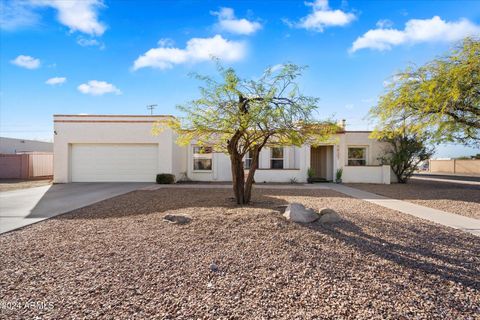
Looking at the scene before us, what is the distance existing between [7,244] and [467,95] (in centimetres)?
1375

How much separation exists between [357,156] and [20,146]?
37439mm

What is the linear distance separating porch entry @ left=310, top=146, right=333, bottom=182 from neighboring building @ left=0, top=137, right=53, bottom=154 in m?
33.1

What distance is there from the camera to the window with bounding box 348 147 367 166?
19125mm

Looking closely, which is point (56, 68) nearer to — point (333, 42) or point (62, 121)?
point (62, 121)

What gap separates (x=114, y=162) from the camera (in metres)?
16.3

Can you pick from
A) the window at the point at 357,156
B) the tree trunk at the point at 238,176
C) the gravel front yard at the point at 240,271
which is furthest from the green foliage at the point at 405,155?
the tree trunk at the point at 238,176

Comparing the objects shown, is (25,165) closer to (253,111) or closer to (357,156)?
(253,111)

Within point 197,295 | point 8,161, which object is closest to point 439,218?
point 197,295

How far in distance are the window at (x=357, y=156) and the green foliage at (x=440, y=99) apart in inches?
259

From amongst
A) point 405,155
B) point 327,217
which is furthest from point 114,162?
point 405,155

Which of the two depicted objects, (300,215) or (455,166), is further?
(455,166)

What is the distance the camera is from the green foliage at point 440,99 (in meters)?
8.70

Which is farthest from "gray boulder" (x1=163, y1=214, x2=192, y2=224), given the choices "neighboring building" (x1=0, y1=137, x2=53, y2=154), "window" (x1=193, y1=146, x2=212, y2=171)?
"neighboring building" (x1=0, y1=137, x2=53, y2=154)

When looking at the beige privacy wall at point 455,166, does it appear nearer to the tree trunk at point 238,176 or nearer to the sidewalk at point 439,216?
the sidewalk at point 439,216
